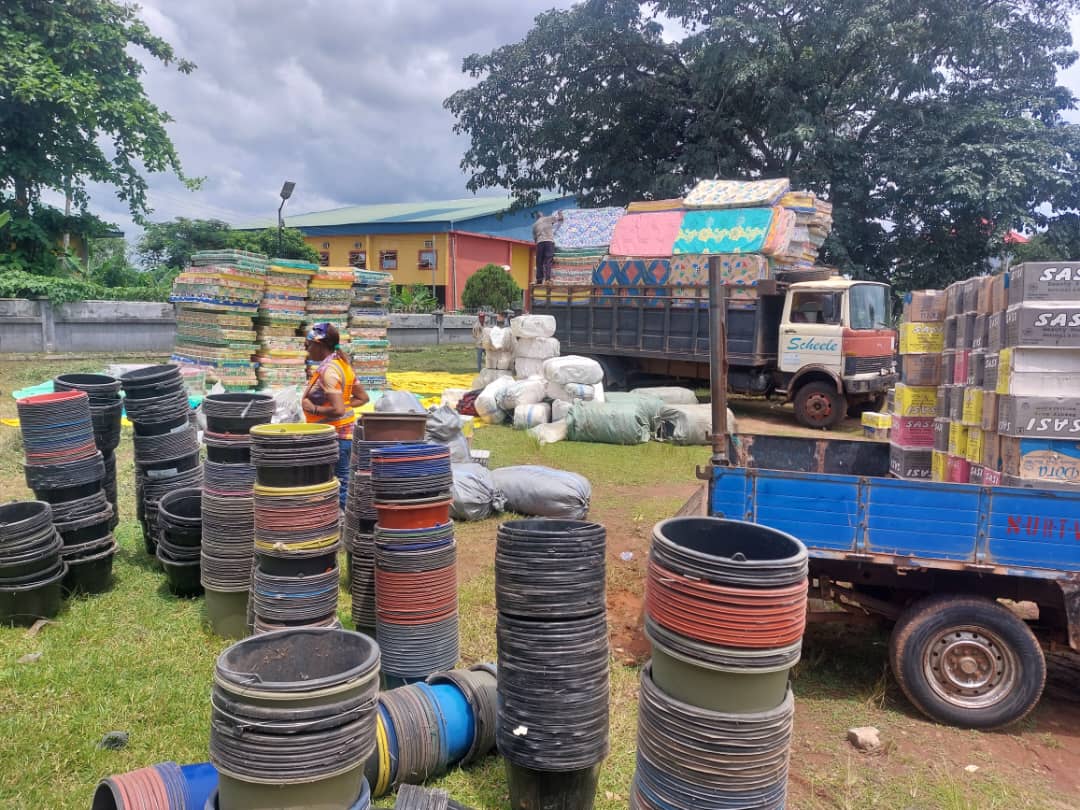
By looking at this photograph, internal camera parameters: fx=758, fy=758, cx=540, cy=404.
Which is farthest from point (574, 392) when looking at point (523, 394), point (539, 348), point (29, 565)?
point (29, 565)

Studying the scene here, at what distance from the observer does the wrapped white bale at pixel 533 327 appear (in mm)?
12789

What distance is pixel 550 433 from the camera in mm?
10758

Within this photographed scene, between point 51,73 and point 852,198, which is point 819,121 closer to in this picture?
point 852,198

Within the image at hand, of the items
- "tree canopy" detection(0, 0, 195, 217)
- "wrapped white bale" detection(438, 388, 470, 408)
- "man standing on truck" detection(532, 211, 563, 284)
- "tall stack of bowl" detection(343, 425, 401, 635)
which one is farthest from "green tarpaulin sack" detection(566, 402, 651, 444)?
"tree canopy" detection(0, 0, 195, 217)

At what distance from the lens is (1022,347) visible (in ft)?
13.4

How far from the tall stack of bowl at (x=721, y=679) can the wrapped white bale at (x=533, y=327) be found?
10365mm

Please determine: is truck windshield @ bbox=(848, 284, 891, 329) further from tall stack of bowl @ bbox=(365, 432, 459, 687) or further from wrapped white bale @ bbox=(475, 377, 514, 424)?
tall stack of bowl @ bbox=(365, 432, 459, 687)

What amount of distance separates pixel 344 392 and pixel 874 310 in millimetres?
9504

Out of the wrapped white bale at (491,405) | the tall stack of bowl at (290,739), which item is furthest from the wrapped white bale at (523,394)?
the tall stack of bowl at (290,739)

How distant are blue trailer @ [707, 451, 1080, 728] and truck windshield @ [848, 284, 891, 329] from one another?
27.7 feet

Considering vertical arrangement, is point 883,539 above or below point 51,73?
below

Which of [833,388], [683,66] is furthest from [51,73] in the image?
[833,388]

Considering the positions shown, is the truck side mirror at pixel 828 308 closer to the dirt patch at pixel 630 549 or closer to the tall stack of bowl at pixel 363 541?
the dirt patch at pixel 630 549

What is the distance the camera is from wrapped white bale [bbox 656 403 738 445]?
1084cm
